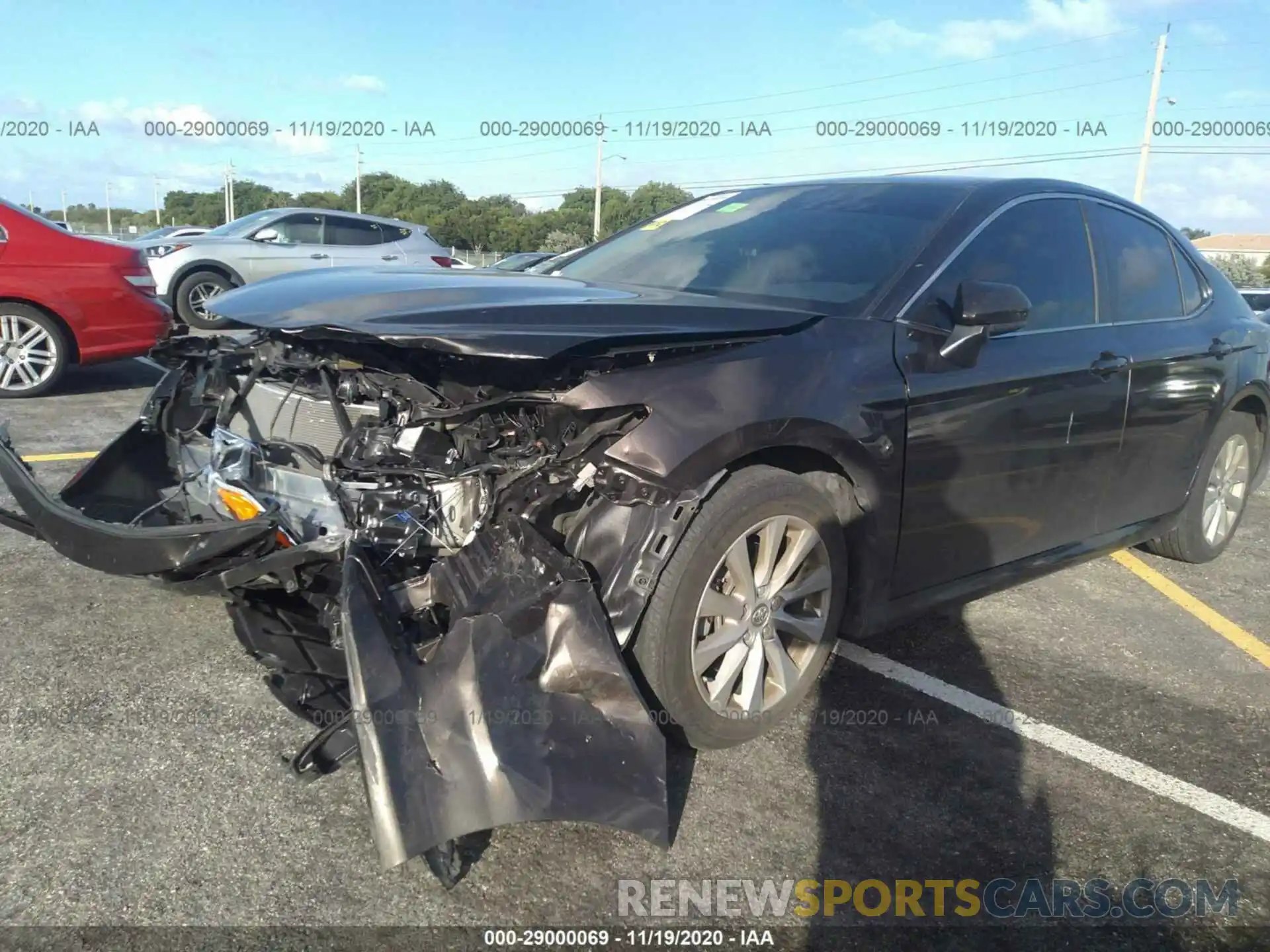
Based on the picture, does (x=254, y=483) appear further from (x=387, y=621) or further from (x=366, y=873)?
(x=366, y=873)

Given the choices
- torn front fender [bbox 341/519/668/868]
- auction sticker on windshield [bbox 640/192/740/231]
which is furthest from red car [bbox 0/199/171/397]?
torn front fender [bbox 341/519/668/868]

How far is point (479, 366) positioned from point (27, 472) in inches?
64.2

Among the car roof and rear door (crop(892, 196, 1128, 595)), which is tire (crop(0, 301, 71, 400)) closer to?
the car roof

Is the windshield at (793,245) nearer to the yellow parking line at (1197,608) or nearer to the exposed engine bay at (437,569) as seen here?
the exposed engine bay at (437,569)

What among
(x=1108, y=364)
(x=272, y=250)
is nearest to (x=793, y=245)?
(x=1108, y=364)

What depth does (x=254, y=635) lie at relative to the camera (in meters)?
2.80

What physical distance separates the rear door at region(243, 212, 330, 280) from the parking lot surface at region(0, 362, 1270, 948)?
943cm

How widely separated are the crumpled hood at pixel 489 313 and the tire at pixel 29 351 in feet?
17.3

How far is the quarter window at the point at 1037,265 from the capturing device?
328 cm

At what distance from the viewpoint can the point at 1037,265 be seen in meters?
3.60

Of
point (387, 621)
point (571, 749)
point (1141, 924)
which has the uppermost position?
point (387, 621)

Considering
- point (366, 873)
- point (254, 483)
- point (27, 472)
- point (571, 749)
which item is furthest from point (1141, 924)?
point (27, 472)

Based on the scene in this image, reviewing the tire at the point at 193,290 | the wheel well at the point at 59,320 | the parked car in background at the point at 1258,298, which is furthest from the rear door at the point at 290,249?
the parked car in background at the point at 1258,298

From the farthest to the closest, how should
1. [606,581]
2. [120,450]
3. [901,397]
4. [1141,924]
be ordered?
[120,450]
[901,397]
[606,581]
[1141,924]
